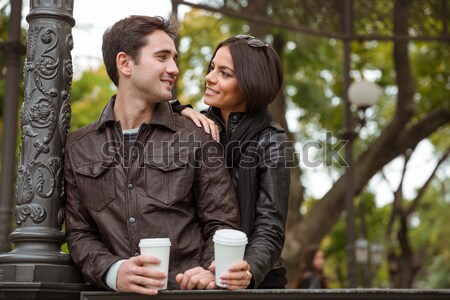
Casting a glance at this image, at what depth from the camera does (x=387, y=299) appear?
256cm

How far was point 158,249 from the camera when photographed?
2.93 m

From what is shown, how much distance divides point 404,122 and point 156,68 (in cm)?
1099

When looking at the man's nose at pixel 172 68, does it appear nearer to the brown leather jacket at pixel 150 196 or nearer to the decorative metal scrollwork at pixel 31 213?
the brown leather jacket at pixel 150 196

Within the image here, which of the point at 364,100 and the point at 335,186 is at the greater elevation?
the point at 364,100

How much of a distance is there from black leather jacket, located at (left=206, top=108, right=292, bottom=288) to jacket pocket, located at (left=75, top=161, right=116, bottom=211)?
22.4 inches

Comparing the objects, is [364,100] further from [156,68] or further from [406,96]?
[156,68]

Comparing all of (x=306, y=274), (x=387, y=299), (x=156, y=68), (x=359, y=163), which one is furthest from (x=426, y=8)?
(x=387, y=299)

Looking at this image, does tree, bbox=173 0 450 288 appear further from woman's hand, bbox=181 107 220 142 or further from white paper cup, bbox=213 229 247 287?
white paper cup, bbox=213 229 247 287

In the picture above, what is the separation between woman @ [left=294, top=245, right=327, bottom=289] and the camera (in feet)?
32.4

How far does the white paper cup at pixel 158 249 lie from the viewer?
2916 millimetres

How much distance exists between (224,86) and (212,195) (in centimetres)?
60

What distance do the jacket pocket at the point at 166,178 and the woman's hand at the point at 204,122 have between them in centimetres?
21

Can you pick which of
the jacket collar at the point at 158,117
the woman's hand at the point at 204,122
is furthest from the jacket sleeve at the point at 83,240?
the woman's hand at the point at 204,122

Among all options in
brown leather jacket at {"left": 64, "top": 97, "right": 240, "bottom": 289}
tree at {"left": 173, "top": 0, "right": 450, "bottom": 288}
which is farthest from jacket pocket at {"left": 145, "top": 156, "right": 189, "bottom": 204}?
tree at {"left": 173, "top": 0, "right": 450, "bottom": 288}
